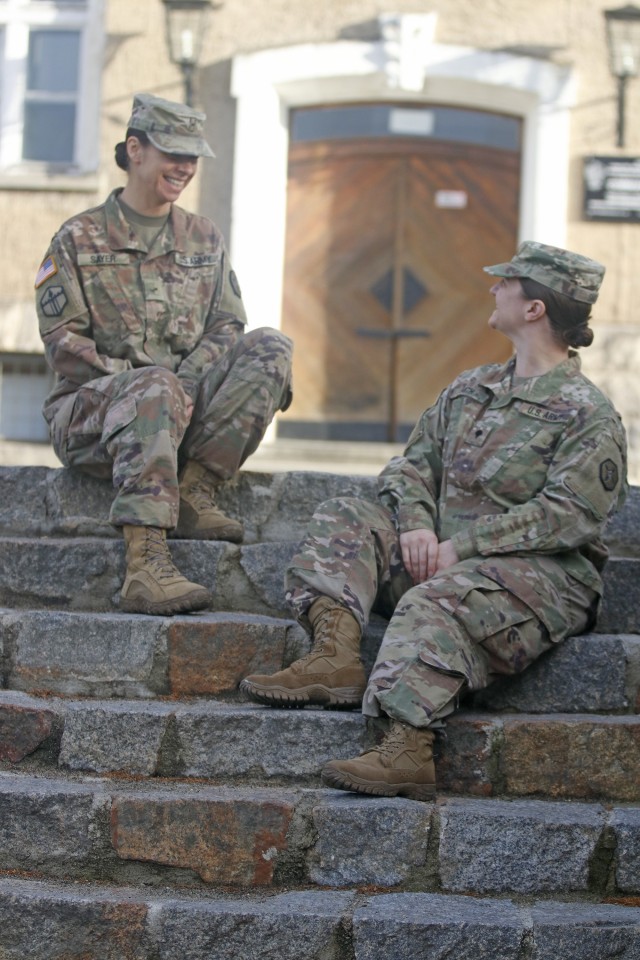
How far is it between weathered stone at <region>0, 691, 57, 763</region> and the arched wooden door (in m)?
5.38

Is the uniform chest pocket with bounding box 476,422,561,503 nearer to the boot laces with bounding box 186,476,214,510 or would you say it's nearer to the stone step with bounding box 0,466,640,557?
the stone step with bounding box 0,466,640,557

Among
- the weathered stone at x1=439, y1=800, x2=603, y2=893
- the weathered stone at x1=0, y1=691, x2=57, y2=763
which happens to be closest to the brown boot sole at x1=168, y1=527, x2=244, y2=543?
the weathered stone at x1=0, y1=691, x2=57, y2=763

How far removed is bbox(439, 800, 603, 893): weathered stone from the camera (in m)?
3.57

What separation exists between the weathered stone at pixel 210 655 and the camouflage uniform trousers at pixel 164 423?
389 mm

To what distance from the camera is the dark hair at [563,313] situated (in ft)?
14.1

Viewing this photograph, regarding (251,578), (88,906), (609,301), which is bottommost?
(88,906)

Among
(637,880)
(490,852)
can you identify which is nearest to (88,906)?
(490,852)

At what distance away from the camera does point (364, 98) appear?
9141 mm

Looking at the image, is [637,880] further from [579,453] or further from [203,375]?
[203,375]

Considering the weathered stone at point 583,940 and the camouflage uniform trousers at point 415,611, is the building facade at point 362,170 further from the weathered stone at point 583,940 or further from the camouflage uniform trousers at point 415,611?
the weathered stone at point 583,940

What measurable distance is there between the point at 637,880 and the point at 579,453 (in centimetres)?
115

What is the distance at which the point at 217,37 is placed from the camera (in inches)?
358

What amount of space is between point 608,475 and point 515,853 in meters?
1.09

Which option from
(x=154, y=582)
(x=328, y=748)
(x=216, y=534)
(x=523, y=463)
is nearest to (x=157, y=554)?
(x=154, y=582)
